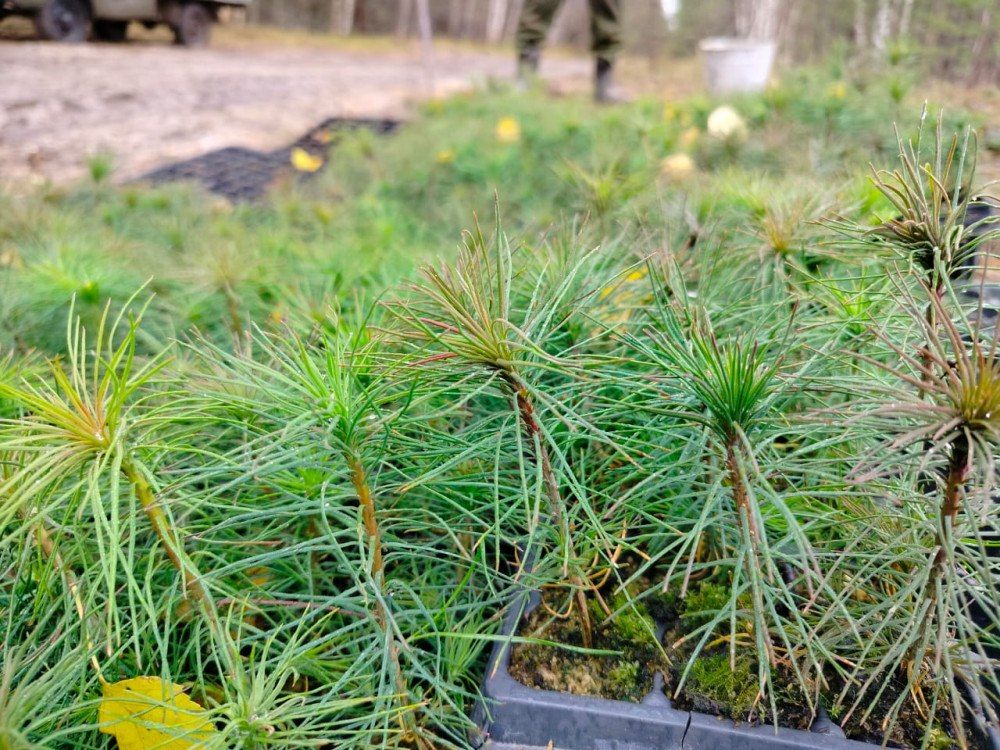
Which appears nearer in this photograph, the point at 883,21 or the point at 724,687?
the point at 724,687

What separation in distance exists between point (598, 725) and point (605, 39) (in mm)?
5134

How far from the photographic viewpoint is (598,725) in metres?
0.69

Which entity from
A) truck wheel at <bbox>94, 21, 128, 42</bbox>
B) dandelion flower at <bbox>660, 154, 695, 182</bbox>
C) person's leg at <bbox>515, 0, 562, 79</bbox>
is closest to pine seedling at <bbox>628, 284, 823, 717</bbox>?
dandelion flower at <bbox>660, 154, 695, 182</bbox>

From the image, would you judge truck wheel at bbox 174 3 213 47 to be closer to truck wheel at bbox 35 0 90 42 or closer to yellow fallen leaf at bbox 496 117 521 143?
truck wheel at bbox 35 0 90 42

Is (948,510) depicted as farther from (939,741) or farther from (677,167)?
(677,167)

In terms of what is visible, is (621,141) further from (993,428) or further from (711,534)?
(993,428)

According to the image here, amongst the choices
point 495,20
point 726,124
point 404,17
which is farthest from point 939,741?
point 495,20

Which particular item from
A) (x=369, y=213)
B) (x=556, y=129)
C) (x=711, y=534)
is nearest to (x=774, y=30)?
(x=556, y=129)

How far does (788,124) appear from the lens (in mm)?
2668

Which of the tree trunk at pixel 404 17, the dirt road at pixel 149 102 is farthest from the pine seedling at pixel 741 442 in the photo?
the tree trunk at pixel 404 17

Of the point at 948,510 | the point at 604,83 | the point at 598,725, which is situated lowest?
the point at 598,725

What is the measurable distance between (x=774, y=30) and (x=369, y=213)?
9015 mm

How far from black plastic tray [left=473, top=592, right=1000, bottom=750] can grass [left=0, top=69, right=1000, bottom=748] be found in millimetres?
28

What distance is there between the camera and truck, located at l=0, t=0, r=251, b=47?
2.54 meters
